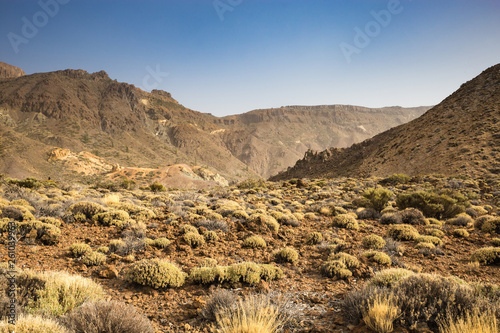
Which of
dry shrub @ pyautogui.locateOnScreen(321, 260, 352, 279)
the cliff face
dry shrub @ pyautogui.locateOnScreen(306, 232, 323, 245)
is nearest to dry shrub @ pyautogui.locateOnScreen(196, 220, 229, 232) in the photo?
dry shrub @ pyautogui.locateOnScreen(306, 232, 323, 245)

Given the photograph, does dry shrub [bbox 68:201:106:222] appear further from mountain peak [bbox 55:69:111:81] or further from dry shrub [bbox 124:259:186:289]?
mountain peak [bbox 55:69:111:81]

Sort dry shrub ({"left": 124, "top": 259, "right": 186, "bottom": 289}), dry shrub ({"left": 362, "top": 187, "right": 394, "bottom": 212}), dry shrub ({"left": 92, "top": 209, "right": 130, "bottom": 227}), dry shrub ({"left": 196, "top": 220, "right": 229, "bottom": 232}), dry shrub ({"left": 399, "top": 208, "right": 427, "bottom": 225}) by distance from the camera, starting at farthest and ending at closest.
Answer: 1. dry shrub ({"left": 362, "top": 187, "right": 394, "bottom": 212})
2. dry shrub ({"left": 399, "top": 208, "right": 427, "bottom": 225})
3. dry shrub ({"left": 196, "top": 220, "right": 229, "bottom": 232})
4. dry shrub ({"left": 92, "top": 209, "right": 130, "bottom": 227})
5. dry shrub ({"left": 124, "top": 259, "right": 186, "bottom": 289})

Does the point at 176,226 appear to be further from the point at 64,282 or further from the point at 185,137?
the point at 185,137

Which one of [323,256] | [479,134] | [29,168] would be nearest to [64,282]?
[323,256]

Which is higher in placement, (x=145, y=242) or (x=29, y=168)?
(x=29, y=168)

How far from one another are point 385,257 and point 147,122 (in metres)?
124

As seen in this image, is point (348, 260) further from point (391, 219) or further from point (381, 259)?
point (391, 219)

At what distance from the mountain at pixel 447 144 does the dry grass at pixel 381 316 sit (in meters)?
30.5

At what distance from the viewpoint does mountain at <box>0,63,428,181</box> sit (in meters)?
59.5

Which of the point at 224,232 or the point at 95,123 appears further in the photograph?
the point at 95,123

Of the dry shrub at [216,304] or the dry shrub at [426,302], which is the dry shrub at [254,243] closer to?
the dry shrub at [216,304]

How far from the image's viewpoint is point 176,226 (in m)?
9.73

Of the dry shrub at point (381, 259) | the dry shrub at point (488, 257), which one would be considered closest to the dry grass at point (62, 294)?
the dry shrub at point (381, 259)

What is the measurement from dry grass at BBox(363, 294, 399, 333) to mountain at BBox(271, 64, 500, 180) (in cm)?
3050
